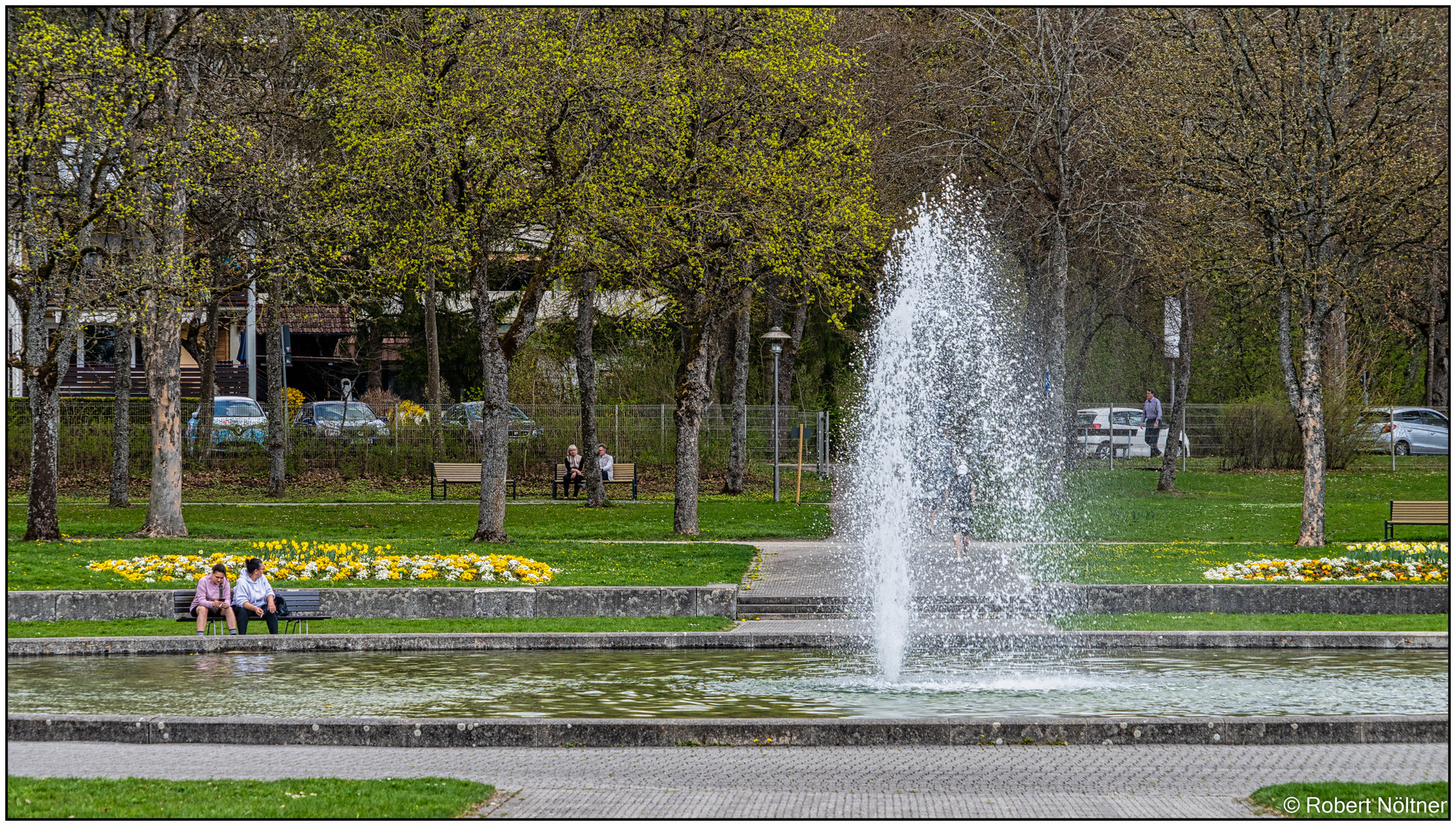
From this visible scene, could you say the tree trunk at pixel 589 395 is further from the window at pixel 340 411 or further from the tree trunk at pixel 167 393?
the window at pixel 340 411

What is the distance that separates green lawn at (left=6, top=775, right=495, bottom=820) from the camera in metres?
7.12

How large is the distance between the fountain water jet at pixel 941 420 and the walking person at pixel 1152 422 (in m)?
3.87

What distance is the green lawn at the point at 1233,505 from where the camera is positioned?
958 inches

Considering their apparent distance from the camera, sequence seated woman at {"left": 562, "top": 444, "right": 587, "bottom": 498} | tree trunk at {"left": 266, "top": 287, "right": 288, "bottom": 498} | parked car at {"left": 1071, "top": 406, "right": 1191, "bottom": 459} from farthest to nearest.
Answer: parked car at {"left": 1071, "top": 406, "right": 1191, "bottom": 459}, seated woman at {"left": 562, "top": 444, "right": 587, "bottom": 498}, tree trunk at {"left": 266, "top": 287, "right": 288, "bottom": 498}

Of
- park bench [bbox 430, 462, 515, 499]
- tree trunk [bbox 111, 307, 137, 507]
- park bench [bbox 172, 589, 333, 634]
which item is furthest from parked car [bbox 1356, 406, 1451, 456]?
park bench [bbox 172, 589, 333, 634]

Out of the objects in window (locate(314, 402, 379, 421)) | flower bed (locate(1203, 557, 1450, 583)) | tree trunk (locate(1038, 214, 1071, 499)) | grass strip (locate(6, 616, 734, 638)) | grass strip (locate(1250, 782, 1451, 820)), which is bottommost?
grass strip (locate(6, 616, 734, 638))

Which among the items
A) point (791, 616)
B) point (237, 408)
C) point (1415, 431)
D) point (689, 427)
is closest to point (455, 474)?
point (689, 427)

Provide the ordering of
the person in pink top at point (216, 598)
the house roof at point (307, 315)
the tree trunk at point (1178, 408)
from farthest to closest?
the house roof at point (307, 315), the tree trunk at point (1178, 408), the person in pink top at point (216, 598)

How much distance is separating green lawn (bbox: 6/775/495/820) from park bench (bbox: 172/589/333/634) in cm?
683

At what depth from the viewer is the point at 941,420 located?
32.8 metres

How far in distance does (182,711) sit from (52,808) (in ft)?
11.3

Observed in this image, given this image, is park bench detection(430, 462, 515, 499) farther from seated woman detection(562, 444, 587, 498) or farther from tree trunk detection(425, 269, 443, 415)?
tree trunk detection(425, 269, 443, 415)

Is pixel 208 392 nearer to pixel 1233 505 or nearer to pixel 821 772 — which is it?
pixel 1233 505

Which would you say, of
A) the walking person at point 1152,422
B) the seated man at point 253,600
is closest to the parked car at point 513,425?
the walking person at point 1152,422
